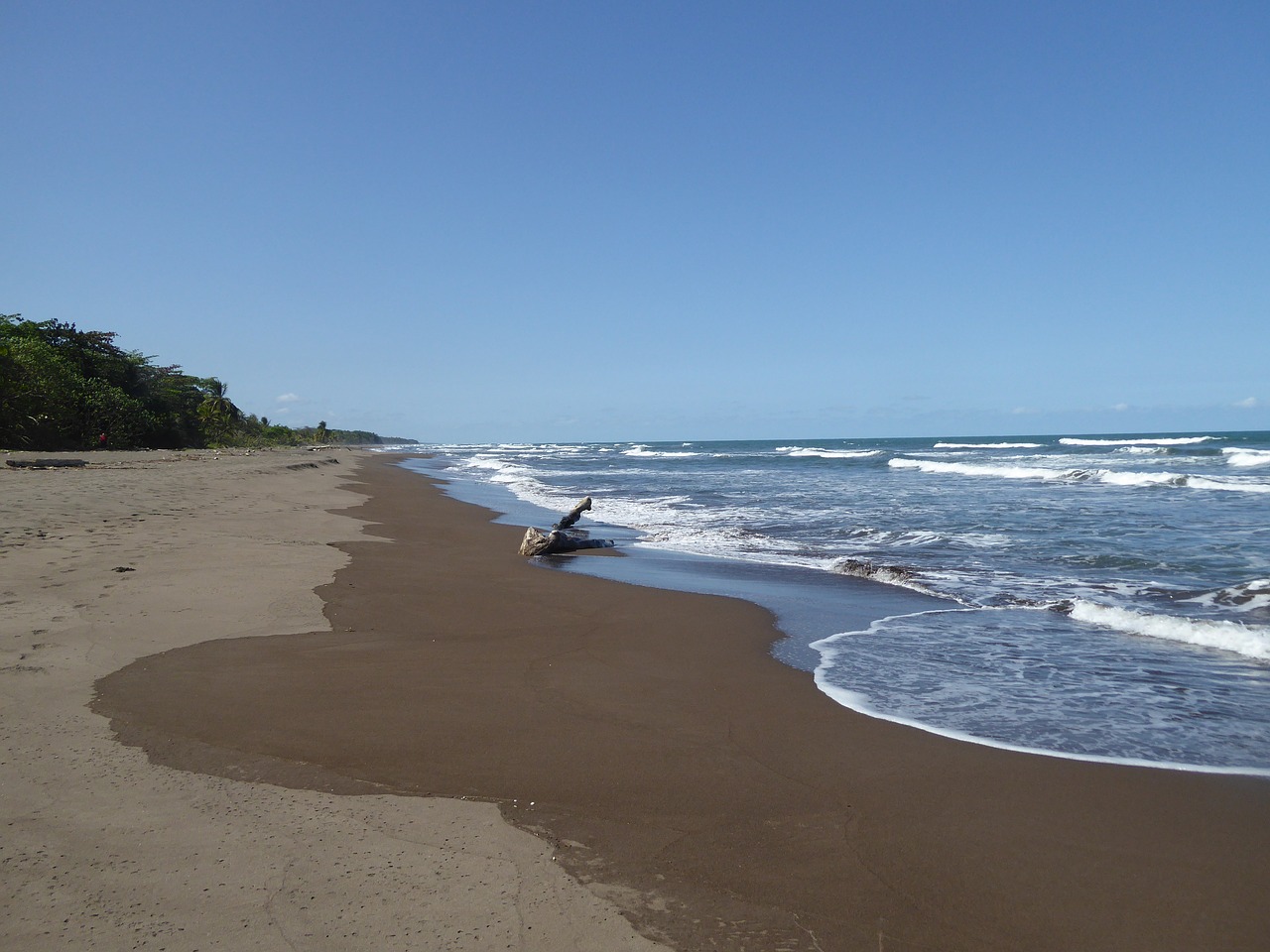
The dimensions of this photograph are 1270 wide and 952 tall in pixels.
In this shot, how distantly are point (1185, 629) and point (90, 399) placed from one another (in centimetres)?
3934

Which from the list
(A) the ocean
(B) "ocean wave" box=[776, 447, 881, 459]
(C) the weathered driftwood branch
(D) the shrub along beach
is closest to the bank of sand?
(D) the shrub along beach

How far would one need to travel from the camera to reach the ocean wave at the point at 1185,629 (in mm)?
6289

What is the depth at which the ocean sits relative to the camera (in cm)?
468

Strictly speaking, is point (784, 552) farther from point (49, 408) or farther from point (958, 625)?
point (49, 408)

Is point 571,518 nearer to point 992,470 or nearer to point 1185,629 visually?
point 1185,629

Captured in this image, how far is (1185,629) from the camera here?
265 inches

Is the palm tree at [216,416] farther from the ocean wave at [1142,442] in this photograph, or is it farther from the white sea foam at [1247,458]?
the ocean wave at [1142,442]

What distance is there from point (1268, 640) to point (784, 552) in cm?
649

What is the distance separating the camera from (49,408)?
29.7 meters

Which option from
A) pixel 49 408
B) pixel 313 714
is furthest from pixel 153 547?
pixel 49 408

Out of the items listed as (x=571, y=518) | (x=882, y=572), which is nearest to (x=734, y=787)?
(x=882, y=572)

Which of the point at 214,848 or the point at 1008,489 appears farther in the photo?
the point at 1008,489

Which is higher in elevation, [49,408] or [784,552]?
[49,408]

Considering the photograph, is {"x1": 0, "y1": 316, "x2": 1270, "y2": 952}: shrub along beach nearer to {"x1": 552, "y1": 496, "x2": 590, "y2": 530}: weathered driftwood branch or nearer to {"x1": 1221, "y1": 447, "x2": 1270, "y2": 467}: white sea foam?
{"x1": 552, "y1": 496, "x2": 590, "y2": 530}: weathered driftwood branch
